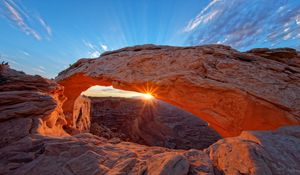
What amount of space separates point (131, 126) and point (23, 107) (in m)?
14.6

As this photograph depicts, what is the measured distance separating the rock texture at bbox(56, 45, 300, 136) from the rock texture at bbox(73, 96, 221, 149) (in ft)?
30.9

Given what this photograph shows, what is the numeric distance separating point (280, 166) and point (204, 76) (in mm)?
3937

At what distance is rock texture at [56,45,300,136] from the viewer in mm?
5191

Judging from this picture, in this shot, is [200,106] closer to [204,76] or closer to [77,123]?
[204,76]

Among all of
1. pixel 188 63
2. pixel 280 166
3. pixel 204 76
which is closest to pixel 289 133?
pixel 280 166

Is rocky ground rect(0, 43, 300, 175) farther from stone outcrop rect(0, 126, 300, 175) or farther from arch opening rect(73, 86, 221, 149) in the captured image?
arch opening rect(73, 86, 221, 149)

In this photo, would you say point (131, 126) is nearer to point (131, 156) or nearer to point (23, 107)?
point (23, 107)

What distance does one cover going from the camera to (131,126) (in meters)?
18.5

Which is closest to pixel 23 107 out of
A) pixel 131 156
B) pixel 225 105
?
pixel 131 156

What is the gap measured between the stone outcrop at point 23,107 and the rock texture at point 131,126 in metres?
9.73

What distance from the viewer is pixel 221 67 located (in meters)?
6.14

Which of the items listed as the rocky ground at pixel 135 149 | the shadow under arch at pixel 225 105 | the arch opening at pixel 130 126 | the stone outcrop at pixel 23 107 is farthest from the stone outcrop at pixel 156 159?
the arch opening at pixel 130 126

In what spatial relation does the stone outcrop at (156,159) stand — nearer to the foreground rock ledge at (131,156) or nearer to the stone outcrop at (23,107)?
the foreground rock ledge at (131,156)

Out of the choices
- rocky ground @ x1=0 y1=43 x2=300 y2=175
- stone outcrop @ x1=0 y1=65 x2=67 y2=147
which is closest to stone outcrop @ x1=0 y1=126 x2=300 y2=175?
rocky ground @ x1=0 y1=43 x2=300 y2=175
